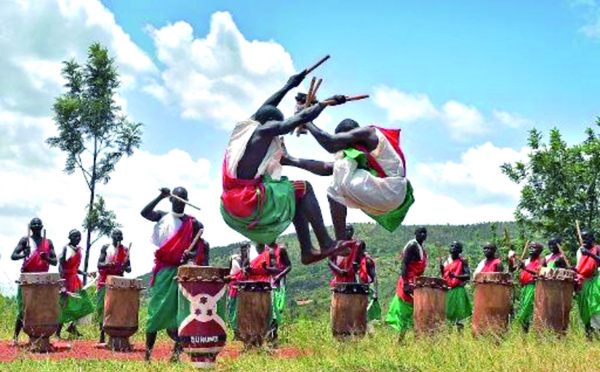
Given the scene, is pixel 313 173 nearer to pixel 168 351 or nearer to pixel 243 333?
pixel 243 333

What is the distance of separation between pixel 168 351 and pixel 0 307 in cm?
768

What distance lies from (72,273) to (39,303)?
110 inches

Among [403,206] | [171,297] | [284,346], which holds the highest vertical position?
[403,206]

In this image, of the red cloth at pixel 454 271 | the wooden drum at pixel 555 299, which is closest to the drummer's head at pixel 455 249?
the red cloth at pixel 454 271

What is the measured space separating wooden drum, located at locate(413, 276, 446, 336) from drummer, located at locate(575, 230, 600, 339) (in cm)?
228

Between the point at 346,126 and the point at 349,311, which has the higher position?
the point at 346,126

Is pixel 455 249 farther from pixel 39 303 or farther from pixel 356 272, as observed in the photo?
pixel 39 303

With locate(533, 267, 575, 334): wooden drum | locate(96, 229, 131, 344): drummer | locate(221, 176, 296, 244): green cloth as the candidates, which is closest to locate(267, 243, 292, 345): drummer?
locate(96, 229, 131, 344): drummer

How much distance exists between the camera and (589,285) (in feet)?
39.6

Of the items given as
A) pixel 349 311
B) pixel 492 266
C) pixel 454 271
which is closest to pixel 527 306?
pixel 492 266

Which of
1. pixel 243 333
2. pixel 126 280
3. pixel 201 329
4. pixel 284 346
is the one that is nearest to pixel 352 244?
pixel 201 329

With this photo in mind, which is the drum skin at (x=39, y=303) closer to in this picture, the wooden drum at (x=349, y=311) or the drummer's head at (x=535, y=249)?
the wooden drum at (x=349, y=311)

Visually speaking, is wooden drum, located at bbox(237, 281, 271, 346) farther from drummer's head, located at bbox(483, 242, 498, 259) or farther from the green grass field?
drummer's head, located at bbox(483, 242, 498, 259)

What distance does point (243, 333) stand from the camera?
34.1 feet
